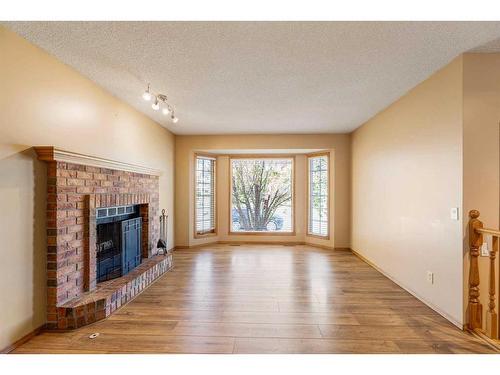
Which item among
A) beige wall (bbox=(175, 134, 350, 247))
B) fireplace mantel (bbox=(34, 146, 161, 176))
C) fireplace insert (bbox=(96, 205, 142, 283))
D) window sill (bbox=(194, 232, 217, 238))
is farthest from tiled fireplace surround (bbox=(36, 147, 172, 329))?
window sill (bbox=(194, 232, 217, 238))

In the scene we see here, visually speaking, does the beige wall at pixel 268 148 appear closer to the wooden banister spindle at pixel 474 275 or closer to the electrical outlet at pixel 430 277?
the electrical outlet at pixel 430 277

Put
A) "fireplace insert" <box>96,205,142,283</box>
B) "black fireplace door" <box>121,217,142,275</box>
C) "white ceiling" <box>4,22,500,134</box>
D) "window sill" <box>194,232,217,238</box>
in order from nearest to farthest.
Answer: "white ceiling" <box>4,22,500,134</box> → "fireplace insert" <box>96,205,142,283</box> → "black fireplace door" <box>121,217,142,275</box> → "window sill" <box>194,232,217,238</box>

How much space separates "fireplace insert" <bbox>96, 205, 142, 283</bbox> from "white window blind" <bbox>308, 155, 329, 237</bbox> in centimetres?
399

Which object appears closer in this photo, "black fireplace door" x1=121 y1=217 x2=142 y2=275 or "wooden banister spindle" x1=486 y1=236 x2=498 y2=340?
"wooden banister spindle" x1=486 y1=236 x2=498 y2=340

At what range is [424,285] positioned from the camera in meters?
3.14

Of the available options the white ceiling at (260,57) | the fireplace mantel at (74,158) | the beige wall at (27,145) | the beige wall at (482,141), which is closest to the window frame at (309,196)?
the white ceiling at (260,57)

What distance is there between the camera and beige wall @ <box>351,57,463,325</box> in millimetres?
2652

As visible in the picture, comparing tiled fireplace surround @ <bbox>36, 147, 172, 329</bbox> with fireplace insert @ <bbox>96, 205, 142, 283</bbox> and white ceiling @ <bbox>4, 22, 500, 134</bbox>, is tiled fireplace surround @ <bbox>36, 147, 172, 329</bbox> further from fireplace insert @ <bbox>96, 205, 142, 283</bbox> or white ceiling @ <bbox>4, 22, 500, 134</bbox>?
white ceiling @ <bbox>4, 22, 500, 134</bbox>

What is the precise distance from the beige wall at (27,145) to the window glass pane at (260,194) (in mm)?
4176

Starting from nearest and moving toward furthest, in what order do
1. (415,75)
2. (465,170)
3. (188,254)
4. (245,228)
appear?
(465,170), (415,75), (188,254), (245,228)

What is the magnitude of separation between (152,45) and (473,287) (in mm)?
3568
